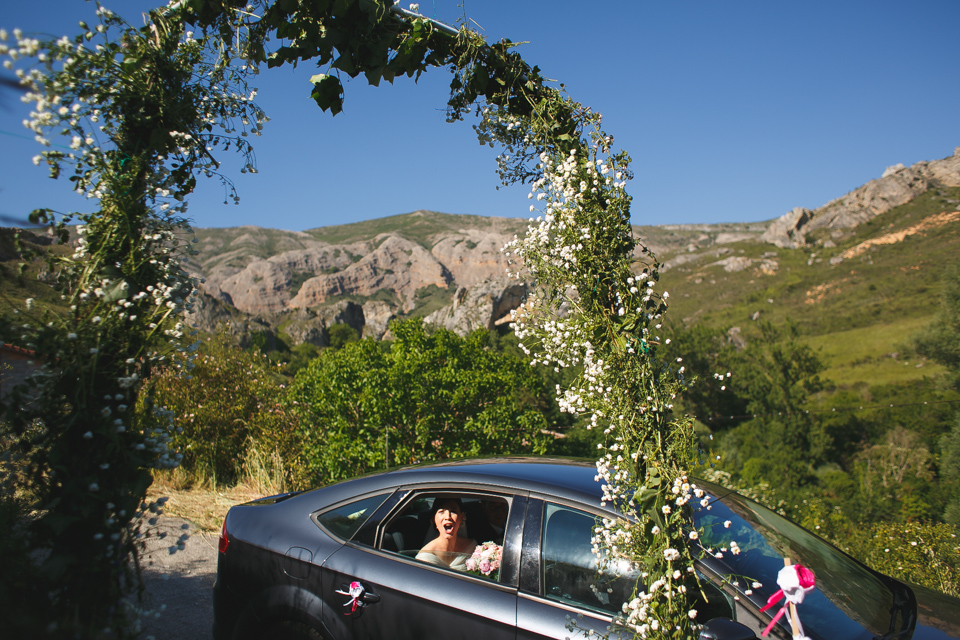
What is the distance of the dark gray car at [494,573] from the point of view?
224 centimetres

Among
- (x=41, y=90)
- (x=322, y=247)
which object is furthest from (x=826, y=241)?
(x=41, y=90)

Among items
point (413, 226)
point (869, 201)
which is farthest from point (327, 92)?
point (413, 226)

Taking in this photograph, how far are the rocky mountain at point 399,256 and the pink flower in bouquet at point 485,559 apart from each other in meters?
64.4

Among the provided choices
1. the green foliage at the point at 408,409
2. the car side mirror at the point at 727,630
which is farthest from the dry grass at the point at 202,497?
the car side mirror at the point at 727,630

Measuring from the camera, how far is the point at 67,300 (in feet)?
6.89

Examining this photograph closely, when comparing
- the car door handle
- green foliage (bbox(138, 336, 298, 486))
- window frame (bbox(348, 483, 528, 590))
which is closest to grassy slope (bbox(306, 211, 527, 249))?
green foliage (bbox(138, 336, 298, 486))

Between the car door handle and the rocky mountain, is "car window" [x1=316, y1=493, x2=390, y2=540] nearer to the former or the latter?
the car door handle

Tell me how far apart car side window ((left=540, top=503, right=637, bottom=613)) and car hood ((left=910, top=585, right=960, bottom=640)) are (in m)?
1.23

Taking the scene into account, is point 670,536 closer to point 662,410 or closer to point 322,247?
point 662,410

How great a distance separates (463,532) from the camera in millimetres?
3072

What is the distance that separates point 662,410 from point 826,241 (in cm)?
11480

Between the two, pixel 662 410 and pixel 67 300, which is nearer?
pixel 67 300

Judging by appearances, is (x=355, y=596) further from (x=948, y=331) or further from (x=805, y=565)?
(x=948, y=331)

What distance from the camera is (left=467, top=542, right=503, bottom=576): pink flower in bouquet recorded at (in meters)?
2.64
